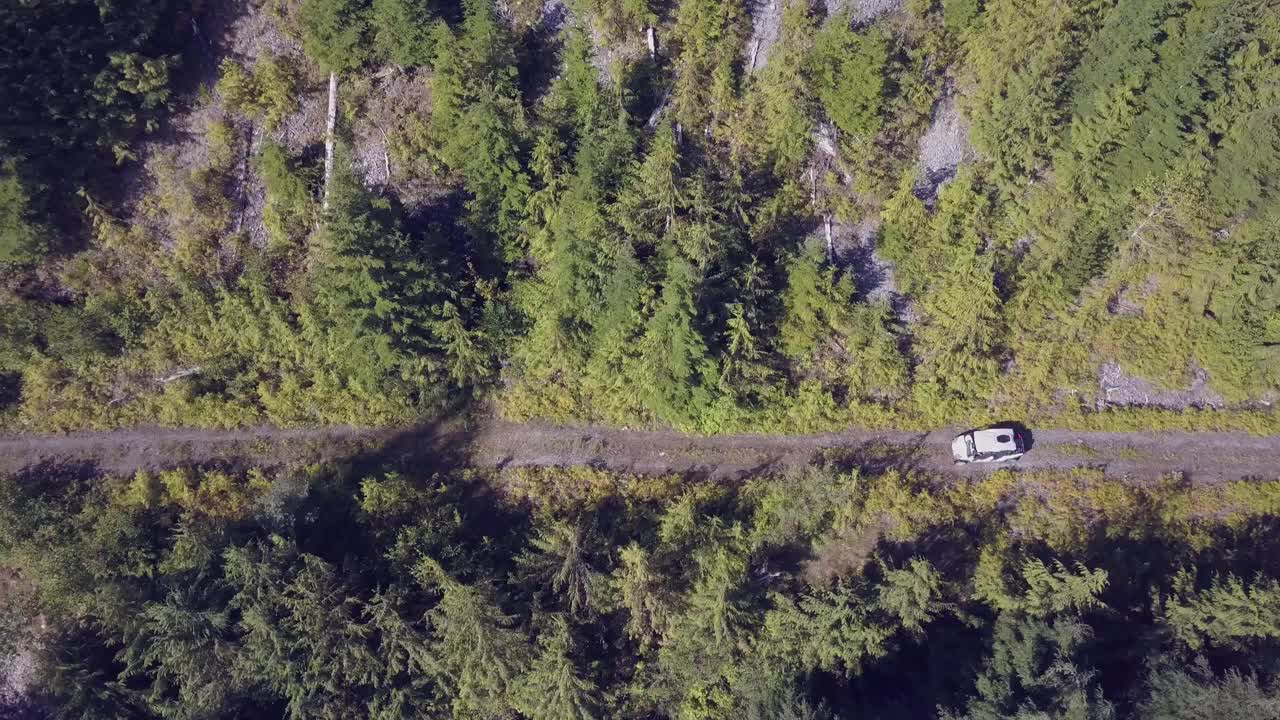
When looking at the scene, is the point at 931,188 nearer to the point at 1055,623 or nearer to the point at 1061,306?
the point at 1061,306

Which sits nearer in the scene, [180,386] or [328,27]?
[328,27]

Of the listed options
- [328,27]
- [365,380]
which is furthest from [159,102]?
[365,380]

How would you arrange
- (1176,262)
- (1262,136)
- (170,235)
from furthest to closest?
1. (170,235)
2. (1176,262)
3. (1262,136)

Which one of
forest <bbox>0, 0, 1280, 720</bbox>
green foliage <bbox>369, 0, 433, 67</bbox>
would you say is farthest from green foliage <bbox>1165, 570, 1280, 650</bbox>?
green foliage <bbox>369, 0, 433, 67</bbox>

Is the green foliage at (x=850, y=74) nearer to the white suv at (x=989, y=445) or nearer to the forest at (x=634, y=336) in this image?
the forest at (x=634, y=336)

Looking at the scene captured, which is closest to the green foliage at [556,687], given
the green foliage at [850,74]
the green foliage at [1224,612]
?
the green foliage at [1224,612]

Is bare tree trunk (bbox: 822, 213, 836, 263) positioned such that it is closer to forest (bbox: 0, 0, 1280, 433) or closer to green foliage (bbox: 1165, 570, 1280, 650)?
forest (bbox: 0, 0, 1280, 433)
